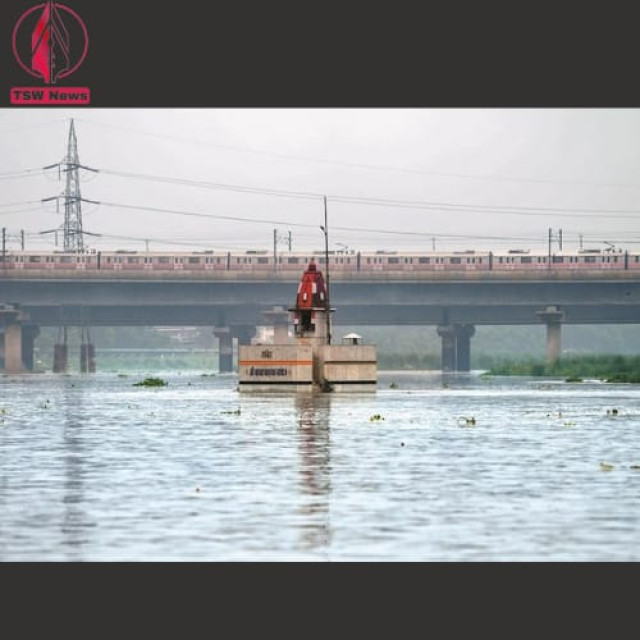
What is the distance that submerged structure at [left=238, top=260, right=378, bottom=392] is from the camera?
117 metres

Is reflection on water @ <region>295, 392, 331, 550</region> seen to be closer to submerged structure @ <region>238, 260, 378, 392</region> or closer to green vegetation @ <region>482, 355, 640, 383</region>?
submerged structure @ <region>238, 260, 378, 392</region>

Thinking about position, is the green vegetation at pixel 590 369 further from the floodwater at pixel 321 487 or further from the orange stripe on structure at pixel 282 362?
the floodwater at pixel 321 487

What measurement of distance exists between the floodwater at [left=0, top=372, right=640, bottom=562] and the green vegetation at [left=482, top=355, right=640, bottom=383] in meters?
78.9

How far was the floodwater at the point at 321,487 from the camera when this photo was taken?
3112 cm

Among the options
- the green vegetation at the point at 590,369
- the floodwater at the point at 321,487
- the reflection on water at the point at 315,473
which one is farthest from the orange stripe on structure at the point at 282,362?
the green vegetation at the point at 590,369

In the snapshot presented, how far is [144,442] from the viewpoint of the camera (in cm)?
6088

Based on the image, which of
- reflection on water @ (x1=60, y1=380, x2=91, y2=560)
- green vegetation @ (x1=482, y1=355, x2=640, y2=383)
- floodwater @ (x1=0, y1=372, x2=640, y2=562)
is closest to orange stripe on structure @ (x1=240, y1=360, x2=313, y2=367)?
floodwater @ (x1=0, y1=372, x2=640, y2=562)

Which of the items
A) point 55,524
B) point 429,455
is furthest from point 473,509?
→ point 429,455

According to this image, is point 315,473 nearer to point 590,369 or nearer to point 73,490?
point 73,490

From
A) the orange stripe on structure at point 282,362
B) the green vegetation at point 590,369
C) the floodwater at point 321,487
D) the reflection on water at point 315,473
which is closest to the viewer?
the floodwater at point 321,487

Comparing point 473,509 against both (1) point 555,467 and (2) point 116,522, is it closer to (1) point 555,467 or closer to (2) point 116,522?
(2) point 116,522

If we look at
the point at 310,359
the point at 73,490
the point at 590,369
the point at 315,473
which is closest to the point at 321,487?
the point at 315,473

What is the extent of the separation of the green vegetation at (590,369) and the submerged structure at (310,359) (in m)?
37.9

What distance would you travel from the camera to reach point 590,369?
175125 mm
